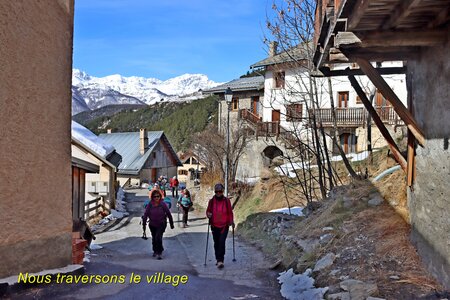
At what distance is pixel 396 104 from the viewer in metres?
5.47

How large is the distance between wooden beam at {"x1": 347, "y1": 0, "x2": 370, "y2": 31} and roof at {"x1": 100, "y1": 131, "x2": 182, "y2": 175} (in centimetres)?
3930

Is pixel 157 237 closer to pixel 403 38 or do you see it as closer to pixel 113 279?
pixel 113 279

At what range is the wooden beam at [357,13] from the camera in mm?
4419

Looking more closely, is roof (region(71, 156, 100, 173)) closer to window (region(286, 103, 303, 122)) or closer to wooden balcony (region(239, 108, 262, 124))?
window (region(286, 103, 303, 122))

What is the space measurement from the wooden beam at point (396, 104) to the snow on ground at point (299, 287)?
224 cm

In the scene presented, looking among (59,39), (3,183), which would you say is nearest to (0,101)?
(3,183)

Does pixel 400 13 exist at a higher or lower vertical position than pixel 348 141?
lower

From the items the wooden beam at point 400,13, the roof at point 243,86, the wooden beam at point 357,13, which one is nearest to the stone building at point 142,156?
the roof at point 243,86

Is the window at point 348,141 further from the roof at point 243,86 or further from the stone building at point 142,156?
the stone building at point 142,156

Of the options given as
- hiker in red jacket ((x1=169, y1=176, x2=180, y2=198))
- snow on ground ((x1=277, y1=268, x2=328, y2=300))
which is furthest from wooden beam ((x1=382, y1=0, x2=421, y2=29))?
hiker in red jacket ((x1=169, y1=176, x2=180, y2=198))

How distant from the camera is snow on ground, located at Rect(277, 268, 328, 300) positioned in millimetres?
5711

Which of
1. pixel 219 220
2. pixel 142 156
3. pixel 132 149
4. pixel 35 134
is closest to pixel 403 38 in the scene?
pixel 219 220

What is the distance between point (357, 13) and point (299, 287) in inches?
147

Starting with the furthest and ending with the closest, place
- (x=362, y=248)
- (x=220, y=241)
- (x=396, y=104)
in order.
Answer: (x=220, y=241)
(x=362, y=248)
(x=396, y=104)
